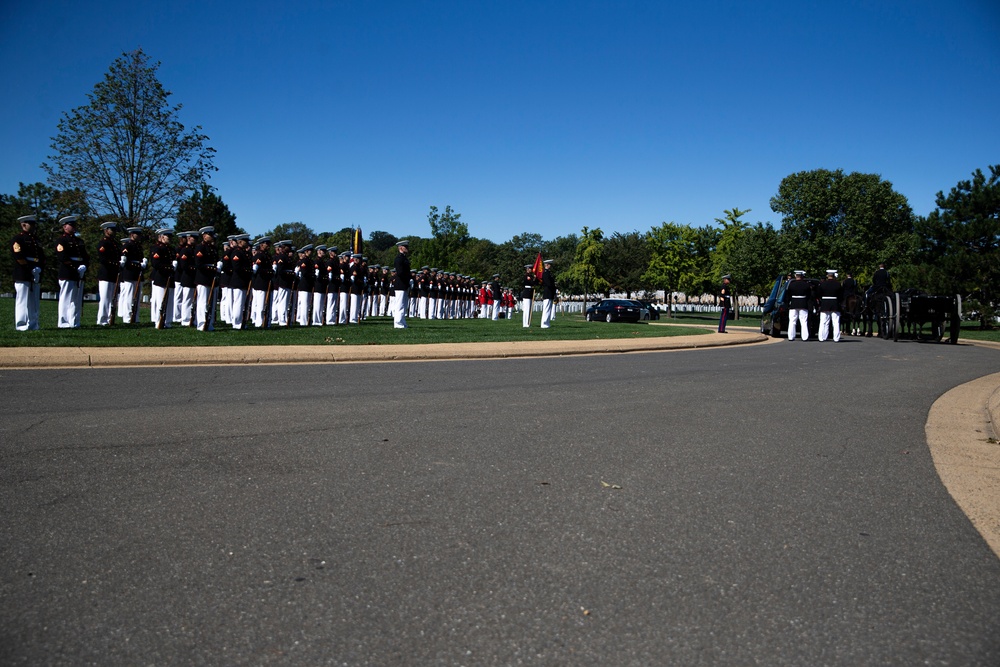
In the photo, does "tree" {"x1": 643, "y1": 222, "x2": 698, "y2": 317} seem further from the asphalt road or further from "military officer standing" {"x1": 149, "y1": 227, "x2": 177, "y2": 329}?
the asphalt road

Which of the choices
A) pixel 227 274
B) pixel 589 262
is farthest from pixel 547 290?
pixel 589 262

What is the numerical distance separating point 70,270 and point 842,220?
207ft

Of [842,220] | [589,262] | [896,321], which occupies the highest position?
[842,220]

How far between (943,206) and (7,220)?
7597 cm

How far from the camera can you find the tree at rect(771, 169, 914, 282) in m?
62.4

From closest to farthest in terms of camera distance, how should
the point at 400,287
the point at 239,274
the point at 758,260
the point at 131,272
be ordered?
the point at 131,272 → the point at 239,274 → the point at 400,287 → the point at 758,260

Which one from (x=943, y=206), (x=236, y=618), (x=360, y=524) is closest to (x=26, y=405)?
(x=360, y=524)

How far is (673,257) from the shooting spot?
61.6m

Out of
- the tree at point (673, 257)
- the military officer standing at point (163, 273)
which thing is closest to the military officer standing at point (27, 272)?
the military officer standing at point (163, 273)

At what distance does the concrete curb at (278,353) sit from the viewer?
10.5m

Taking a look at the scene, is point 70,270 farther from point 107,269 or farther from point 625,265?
point 625,265

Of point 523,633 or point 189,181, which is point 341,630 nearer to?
point 523,633

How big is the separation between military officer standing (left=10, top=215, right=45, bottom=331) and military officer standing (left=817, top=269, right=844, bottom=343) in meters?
19.2

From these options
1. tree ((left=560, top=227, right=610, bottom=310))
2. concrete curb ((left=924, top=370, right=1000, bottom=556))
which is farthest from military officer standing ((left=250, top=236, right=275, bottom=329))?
tree ((left=560, top=227, right=610, bottom=310))
